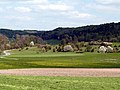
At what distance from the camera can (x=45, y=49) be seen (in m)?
198

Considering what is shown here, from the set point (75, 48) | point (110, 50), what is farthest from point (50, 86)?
point (75, 48)

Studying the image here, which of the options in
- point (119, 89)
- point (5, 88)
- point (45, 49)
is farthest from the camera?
point (45, 49)

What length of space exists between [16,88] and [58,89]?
3.52 metres

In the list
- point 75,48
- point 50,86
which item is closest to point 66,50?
point 75,48

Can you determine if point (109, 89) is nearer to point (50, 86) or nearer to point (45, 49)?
point (50, 86)

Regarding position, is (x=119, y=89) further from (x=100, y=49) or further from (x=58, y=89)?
(x=100, y=49)

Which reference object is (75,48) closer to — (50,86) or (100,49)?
(100,49)

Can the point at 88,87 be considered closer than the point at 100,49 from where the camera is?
Yes

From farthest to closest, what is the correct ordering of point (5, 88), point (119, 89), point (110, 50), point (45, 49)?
point (45, 49), point (110, 50), point (119, 89), point (5, 88)

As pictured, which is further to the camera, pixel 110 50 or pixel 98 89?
pixel 110 50

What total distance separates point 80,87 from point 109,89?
8.64ft

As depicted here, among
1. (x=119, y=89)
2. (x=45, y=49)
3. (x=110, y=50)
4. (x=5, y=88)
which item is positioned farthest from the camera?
(x=45, y=49)

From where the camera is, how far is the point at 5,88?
30094mm

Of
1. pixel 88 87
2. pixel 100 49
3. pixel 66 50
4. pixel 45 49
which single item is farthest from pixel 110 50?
pixel 88 87
